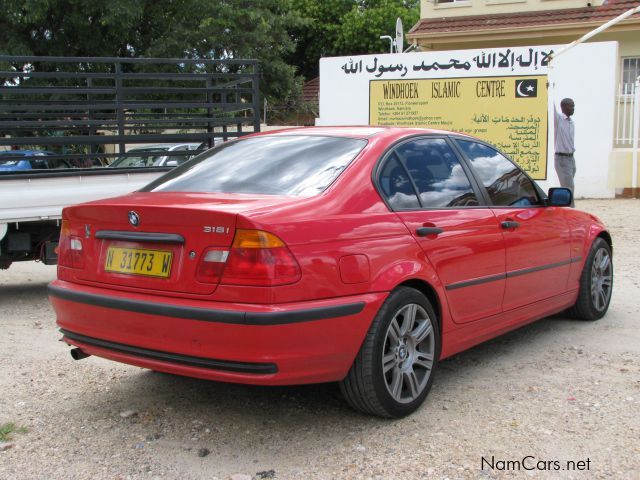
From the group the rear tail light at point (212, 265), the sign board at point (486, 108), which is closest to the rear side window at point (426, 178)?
the rear tail light at point (212, 265)

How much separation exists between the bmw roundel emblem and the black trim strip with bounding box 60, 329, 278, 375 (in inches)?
23.9

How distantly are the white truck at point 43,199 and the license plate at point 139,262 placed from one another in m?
3.25

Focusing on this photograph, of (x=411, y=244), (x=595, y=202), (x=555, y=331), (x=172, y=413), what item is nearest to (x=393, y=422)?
(x=411, y=244)

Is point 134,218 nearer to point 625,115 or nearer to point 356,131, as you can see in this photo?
point 356,131

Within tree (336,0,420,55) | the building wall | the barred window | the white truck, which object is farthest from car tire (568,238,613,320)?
tree (336,0,420,55)

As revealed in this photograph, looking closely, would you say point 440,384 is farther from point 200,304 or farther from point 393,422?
point 200,304

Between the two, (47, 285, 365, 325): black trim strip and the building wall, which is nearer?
(47, 285, 365, 325): black trim strip

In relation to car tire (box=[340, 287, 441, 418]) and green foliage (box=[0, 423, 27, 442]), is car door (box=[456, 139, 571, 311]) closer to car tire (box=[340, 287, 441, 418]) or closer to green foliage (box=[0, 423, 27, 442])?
car tire (box=[340, 287, 441, 418])

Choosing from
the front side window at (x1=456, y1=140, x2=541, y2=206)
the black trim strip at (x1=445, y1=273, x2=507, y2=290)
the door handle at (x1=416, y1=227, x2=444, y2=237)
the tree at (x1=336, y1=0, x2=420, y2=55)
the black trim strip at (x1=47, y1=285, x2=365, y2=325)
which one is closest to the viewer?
the black trim strip at (x1=47, y1=285, x2=365, y2=325)

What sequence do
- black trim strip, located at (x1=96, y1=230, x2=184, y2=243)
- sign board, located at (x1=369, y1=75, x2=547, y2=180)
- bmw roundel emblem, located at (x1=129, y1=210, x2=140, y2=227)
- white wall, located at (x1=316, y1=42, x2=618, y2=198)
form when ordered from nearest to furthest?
black trim strip, located at (x1=96, y1=230, x2=184, y2=243) → bmw roundel emblem, located at (x1=129, y1=210, x2=140, y2=227) → white wall, located at (x1=316, y1=42, x2=618, y2=198) → sign board, located at (x1=369, y1=75, x2=547, y2=180)

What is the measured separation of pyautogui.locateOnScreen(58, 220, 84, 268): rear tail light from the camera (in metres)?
3.97

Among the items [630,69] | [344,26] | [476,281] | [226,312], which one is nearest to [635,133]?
[630,69]

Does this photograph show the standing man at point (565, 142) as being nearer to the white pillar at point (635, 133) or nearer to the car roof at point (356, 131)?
the white pillar at point (635, 133)

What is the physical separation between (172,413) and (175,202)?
4.01 feet
